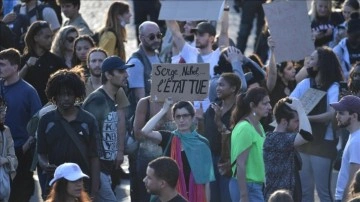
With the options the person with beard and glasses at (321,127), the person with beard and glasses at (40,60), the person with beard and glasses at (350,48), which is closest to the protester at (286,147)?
the person with beard and glasses at (321,127)

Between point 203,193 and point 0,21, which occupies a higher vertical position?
point 0,21

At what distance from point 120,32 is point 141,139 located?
11.2 ft

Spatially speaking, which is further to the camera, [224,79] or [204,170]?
[224,79]

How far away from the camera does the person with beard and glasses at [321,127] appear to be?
47.8 ft

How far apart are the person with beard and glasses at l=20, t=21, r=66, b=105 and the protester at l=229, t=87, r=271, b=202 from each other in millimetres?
2701

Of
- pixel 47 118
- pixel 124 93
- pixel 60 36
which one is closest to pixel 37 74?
pixel 60 36

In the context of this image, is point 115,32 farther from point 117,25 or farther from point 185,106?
point 185,106

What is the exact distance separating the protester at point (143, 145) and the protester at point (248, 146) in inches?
25.2

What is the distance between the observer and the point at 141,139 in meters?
13.7

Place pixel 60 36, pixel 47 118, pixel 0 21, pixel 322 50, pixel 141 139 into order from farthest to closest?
pixel 0 21
pixel 60 36
pixel 322 50
pixel 141 139
pixel 47 118

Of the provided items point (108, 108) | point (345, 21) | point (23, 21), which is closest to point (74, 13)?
point (23, 21)

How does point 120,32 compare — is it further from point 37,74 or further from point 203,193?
point 203,193

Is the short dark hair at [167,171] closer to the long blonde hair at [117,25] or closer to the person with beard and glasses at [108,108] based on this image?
the person with beard and glasses at [108,108]

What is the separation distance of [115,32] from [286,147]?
13.2ft
